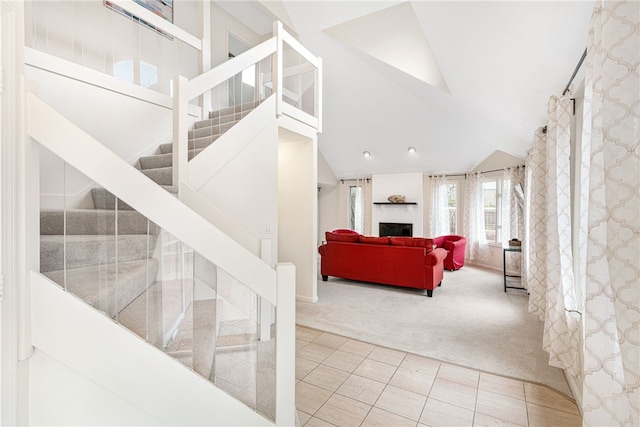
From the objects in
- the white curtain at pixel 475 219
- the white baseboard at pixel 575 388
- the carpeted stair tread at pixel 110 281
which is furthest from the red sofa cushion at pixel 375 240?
the carpeted stair tread at pixel 110 281

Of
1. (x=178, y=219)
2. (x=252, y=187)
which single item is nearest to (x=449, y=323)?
(x=252, y=187)

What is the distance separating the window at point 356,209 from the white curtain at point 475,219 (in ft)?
9.40

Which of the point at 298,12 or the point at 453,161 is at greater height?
the point at 298,12

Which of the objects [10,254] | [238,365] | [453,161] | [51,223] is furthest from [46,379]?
[453,161]

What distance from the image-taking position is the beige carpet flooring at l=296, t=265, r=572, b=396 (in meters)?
2.63

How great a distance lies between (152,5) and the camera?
148 inches

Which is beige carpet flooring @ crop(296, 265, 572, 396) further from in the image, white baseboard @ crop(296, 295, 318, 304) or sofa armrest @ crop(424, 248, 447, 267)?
sofa armrest @ crop(424, 248, 447, 267)

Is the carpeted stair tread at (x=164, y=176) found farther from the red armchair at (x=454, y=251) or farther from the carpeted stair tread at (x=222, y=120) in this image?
the red armchair at (x=454, y=251)

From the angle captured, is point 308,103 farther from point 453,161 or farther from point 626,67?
point 453,161

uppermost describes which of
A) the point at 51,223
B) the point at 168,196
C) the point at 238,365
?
the point at 168,196

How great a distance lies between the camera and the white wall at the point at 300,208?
13.9ft

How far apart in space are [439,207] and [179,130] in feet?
23.5

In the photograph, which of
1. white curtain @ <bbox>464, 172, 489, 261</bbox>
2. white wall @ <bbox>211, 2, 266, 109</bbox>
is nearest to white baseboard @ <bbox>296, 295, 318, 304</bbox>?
white wall @ <bbox>211, 2, 266, 109</bbox>

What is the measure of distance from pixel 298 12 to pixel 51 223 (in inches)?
184
